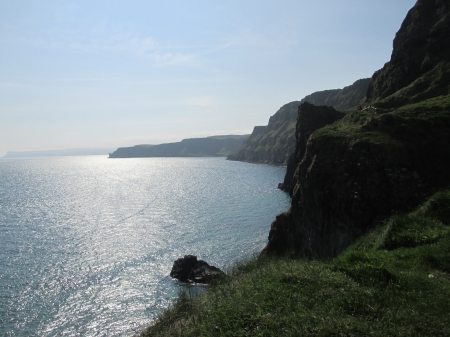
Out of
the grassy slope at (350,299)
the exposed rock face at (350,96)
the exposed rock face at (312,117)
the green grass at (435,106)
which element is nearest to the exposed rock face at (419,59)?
the exposed rock face at (312,117)

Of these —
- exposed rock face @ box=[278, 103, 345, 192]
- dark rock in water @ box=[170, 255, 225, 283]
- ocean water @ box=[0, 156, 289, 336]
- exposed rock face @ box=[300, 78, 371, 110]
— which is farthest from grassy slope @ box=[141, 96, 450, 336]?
exposed rock face @ box=[300, 78, 371, 110]

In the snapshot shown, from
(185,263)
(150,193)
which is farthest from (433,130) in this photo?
(150,193)

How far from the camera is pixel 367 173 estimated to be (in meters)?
22.9

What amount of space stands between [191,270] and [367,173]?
18.9 m

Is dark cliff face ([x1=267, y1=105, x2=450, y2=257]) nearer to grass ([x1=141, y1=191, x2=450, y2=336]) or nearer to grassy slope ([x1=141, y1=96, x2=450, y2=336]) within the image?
grassy slope ([x1=141, y1=96, x2=450, y2=336])

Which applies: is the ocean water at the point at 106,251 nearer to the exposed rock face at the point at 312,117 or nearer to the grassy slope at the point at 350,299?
the exposed rock face at the point at 312,117

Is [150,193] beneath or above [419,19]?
beneath

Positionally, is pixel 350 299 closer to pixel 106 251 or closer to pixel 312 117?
pixel 106 251

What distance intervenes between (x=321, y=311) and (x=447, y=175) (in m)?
18.3

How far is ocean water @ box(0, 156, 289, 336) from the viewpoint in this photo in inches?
1039

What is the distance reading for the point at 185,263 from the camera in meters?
34.0

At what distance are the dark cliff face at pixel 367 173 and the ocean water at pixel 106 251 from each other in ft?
36.4

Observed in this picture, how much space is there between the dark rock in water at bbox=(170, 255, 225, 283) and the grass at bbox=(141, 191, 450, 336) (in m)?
21.7

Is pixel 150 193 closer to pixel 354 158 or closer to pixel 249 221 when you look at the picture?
pixel 249 221
